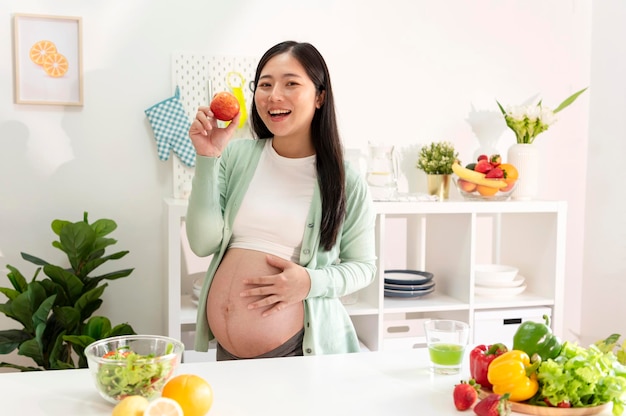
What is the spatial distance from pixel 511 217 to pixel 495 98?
0.61m

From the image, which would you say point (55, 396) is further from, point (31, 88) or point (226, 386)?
point (31, 88)

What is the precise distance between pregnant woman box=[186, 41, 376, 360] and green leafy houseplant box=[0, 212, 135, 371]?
75cm

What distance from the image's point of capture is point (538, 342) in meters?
1.40

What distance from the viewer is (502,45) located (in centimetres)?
353

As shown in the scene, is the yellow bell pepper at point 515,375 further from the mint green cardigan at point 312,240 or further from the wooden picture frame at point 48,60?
the wooden picture frame at point 48,60

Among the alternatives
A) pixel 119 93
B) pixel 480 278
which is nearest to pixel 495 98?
pixel 480 278

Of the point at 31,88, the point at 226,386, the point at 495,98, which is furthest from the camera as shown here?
the point at 495,98

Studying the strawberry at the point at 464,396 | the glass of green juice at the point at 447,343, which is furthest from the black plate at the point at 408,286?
the strawberry at the point at 464,396

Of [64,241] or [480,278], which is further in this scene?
[480,278]

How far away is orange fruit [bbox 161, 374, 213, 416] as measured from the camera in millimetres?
1248

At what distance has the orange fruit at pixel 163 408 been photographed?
118 cm

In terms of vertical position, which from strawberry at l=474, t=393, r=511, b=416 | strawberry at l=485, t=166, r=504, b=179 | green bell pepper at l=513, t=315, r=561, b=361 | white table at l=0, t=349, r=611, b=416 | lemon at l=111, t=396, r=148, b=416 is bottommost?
white table at l=0, t=349, r=611, b=416

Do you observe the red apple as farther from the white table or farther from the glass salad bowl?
the glass salad bowl

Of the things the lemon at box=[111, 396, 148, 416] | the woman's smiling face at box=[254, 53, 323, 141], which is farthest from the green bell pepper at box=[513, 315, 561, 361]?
the woman's smiling face at box=[254, 53, 323, 141]
